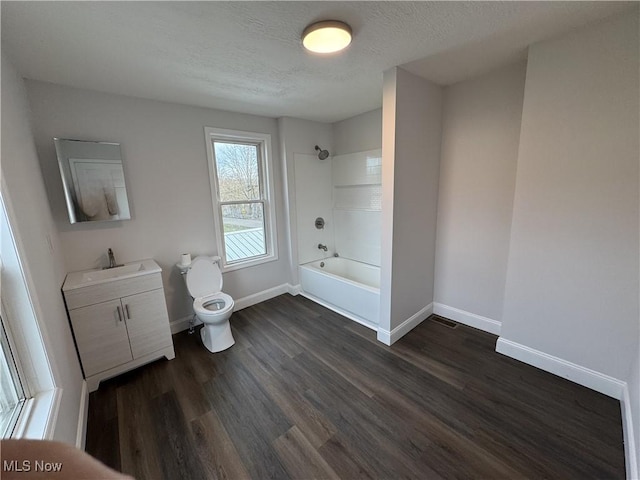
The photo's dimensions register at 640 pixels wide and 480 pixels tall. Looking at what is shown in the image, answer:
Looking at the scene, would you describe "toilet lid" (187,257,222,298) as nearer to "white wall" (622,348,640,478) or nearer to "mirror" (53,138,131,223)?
"mirror" (53,138,131,223)

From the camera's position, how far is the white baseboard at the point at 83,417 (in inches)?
61.0

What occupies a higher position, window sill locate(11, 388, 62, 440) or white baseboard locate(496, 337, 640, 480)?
window sill locate(11, 388, 62, 440)

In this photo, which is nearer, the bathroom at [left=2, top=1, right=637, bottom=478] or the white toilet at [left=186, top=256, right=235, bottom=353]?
the bathroom at [left=2, top=1, right=637, bottom=478]

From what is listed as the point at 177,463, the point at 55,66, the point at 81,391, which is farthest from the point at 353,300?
the point at 55,66

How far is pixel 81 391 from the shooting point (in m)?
1.82

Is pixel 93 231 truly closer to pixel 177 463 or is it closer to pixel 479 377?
pixel 177 463

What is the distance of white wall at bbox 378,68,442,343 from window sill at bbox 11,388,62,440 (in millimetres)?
2225

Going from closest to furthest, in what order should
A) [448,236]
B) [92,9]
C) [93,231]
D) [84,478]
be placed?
[84,478] < [92,9] < [93,231] < [448,236]

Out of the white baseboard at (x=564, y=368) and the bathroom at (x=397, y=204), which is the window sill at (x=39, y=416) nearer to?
the bathroom at (x=397, y=204)

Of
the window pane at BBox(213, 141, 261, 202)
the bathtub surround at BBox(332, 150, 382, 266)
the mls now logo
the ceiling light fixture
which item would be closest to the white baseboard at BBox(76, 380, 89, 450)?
the mls now logo

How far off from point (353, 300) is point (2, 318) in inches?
97.9

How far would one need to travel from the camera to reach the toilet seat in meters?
2.40

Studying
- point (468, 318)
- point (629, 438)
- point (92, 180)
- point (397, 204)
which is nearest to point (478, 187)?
point (397, 204)

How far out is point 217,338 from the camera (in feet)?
8.12
